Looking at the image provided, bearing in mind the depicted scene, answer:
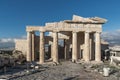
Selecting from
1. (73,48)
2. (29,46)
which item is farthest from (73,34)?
(29,46)

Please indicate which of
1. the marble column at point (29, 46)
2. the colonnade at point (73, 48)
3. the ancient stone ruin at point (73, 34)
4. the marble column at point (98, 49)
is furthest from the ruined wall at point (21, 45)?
the marble column at point (98, 49)

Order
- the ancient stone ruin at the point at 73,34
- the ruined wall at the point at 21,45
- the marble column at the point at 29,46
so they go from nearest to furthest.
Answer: the ancient stone ruin at the point at 73,34
the marble column at the point at 29,46
the ruined wall at the point at 21,45

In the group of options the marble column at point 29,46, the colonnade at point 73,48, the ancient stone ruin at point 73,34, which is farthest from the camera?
the colonnade at point 73,48

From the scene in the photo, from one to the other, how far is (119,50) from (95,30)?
629 cm

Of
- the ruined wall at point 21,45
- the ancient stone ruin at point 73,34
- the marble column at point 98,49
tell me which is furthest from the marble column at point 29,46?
the marble column at point 98,49

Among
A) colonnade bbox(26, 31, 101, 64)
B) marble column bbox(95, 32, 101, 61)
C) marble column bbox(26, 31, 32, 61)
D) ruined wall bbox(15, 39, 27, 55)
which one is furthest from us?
ruined wall bbox(15, 39, 27, 55)

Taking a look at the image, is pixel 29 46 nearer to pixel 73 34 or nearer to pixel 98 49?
pixel 73 34

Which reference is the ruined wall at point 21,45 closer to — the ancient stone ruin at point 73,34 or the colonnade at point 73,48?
the ancient stone ruin at point 73,34

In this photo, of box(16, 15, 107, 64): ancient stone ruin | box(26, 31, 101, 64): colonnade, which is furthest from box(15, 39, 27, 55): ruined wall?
box(26, 31, 101, 64): colonnade

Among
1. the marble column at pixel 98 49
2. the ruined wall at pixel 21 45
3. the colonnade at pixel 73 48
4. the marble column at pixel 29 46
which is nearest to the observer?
the marble column at pixel 29 46

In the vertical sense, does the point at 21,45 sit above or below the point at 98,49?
above

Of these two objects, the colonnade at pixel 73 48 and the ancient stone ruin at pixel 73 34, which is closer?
the ancient stone ruin at pixel 73 34

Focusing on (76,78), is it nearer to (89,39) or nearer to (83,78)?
(83,78)

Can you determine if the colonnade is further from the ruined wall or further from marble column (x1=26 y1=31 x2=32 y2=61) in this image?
the ruined wall
